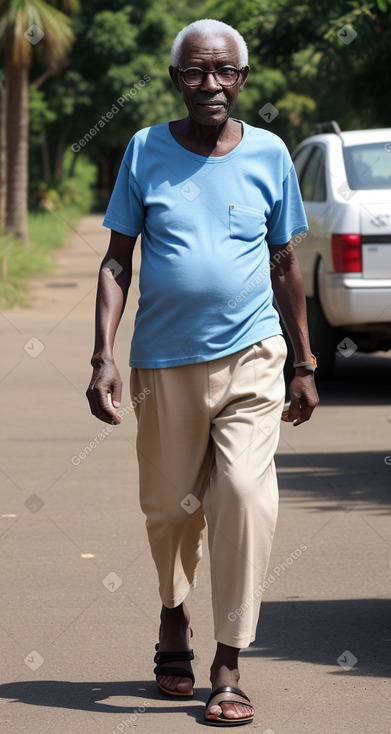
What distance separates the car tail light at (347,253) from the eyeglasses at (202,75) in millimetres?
5836

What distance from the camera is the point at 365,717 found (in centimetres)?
411

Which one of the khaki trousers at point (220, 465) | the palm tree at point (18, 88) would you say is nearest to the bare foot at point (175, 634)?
the khaki trousers at point (220, 465)

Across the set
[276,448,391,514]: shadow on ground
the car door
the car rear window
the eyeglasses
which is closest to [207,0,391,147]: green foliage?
the car door

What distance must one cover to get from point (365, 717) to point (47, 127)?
58911 millimetres

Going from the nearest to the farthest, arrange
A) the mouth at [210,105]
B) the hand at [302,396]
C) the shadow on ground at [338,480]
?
the mouth at [210,105] → the hand at [302,396] → the shadow on ground at [338,480]

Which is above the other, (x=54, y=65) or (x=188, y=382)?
(x=188, y=382)

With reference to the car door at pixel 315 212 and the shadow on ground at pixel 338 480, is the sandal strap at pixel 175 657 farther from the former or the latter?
the car door at pixel 315 212

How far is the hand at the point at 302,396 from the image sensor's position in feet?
14.5

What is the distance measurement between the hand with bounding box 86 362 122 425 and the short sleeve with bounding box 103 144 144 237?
1.35 feet

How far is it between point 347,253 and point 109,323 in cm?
596

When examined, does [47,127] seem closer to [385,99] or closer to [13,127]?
[13,127]

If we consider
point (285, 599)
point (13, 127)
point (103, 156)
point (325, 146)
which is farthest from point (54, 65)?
point (103, 156)

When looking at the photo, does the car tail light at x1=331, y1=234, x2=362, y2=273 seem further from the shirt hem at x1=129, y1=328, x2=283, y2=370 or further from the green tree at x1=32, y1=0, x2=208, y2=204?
the green tree at x1=32, y1=0, x2=208, y2=204

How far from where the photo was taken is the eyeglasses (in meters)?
4.16
